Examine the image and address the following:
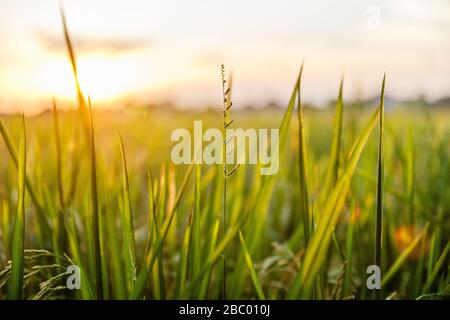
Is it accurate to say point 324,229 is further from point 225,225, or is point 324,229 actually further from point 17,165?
point 17,165

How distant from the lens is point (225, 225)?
100cm

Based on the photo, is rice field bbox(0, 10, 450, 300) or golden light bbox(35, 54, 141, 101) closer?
rice field bbox(0, 10, 450, 300)

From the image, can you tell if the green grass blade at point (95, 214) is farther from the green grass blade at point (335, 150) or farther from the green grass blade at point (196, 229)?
the green grass blade at point (335, 150)

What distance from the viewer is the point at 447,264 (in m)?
0.92

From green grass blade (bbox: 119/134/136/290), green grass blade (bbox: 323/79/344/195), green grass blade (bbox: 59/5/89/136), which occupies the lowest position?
green grass blade (bbox: 119/134/136/290)

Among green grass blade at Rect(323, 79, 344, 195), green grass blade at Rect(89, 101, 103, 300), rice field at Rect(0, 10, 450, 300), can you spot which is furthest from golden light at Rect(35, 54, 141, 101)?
green grass blade at Rect(323, 79, 344, 195)

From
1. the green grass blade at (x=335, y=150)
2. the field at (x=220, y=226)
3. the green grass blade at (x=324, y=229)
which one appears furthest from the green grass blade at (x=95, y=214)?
the green grass blade at (x=335, y=150)

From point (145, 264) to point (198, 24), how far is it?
1.62 ft

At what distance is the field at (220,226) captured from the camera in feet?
2.49

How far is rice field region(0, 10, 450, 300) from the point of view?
2.47 feet

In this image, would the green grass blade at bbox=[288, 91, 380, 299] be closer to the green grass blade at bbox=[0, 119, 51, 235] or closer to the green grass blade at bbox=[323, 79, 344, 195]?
the green grass blade at bbox=[323, 79, 344, 195]

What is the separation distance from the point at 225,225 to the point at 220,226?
0.36 feet
